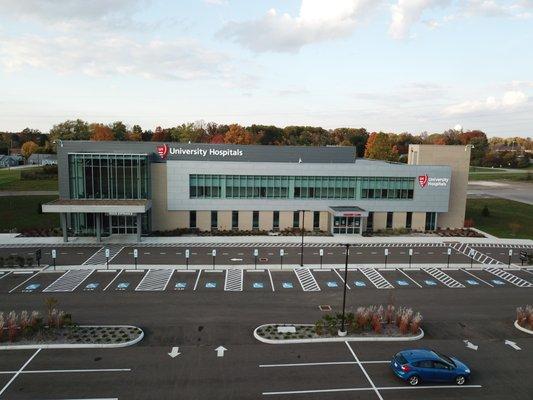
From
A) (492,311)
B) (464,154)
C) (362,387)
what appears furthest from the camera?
(464,154)

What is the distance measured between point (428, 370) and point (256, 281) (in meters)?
16.8

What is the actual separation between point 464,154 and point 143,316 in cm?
4851

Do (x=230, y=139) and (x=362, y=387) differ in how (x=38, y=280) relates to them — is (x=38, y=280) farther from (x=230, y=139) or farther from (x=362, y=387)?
(x=230, y=139)

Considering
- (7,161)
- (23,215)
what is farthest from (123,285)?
(7,161)

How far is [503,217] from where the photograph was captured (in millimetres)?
67750

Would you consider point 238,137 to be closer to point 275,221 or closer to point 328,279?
point 275,221

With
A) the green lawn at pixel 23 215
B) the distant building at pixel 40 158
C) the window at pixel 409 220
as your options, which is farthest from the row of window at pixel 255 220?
the distant building at pixel 40 158

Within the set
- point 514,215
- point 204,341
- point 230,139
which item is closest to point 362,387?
point 204,341

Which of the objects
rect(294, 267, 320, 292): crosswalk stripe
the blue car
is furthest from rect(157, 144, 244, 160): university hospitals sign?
the blue car

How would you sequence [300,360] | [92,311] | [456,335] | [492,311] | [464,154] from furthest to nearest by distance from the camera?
1. [464,154]
2. [492,311]
3. [92,311]
4. [456,335]
5. [300,360]

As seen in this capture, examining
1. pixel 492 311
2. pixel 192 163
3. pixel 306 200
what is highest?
pixel 192 163

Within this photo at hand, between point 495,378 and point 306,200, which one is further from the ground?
point 306,200

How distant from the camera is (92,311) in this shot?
2766cm

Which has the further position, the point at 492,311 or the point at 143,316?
the point at 492,311
